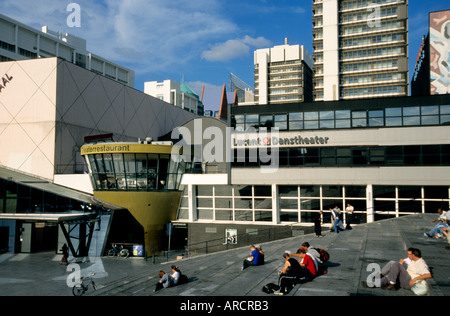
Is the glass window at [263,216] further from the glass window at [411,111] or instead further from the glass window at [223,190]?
the glass window at [411,111]

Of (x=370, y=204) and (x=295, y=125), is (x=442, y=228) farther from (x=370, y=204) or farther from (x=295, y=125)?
(x=295, y=125)

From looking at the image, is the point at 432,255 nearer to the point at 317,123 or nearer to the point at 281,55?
the point at 317,123

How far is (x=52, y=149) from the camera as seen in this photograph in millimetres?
38812

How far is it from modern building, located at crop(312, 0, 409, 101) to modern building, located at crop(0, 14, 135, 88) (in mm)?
61959

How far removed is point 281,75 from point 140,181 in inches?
3535

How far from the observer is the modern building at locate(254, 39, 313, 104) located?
377 ft

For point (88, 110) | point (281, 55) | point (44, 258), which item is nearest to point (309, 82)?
point (281, 55)

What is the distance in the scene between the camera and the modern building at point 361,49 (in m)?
71.1

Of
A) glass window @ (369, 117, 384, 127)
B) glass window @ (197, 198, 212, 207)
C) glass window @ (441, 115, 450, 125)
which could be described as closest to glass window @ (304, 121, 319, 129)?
glass window @ (369, 117, 384, 127)

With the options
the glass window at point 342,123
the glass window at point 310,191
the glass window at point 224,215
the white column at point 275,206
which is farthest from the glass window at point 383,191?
the glass window at point 224,215

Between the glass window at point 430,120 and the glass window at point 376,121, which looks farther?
the glass window at point 376,121

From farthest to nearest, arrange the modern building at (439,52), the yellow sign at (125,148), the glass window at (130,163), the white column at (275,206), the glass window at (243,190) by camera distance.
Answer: the modern building at (439,52)
the glass window at (130,163)
the yellow sign at (125,148)
the glass window at (243,190)
the white column at (275,206)

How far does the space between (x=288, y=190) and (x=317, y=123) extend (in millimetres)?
6505

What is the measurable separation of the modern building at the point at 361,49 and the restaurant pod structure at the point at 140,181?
4930cm
